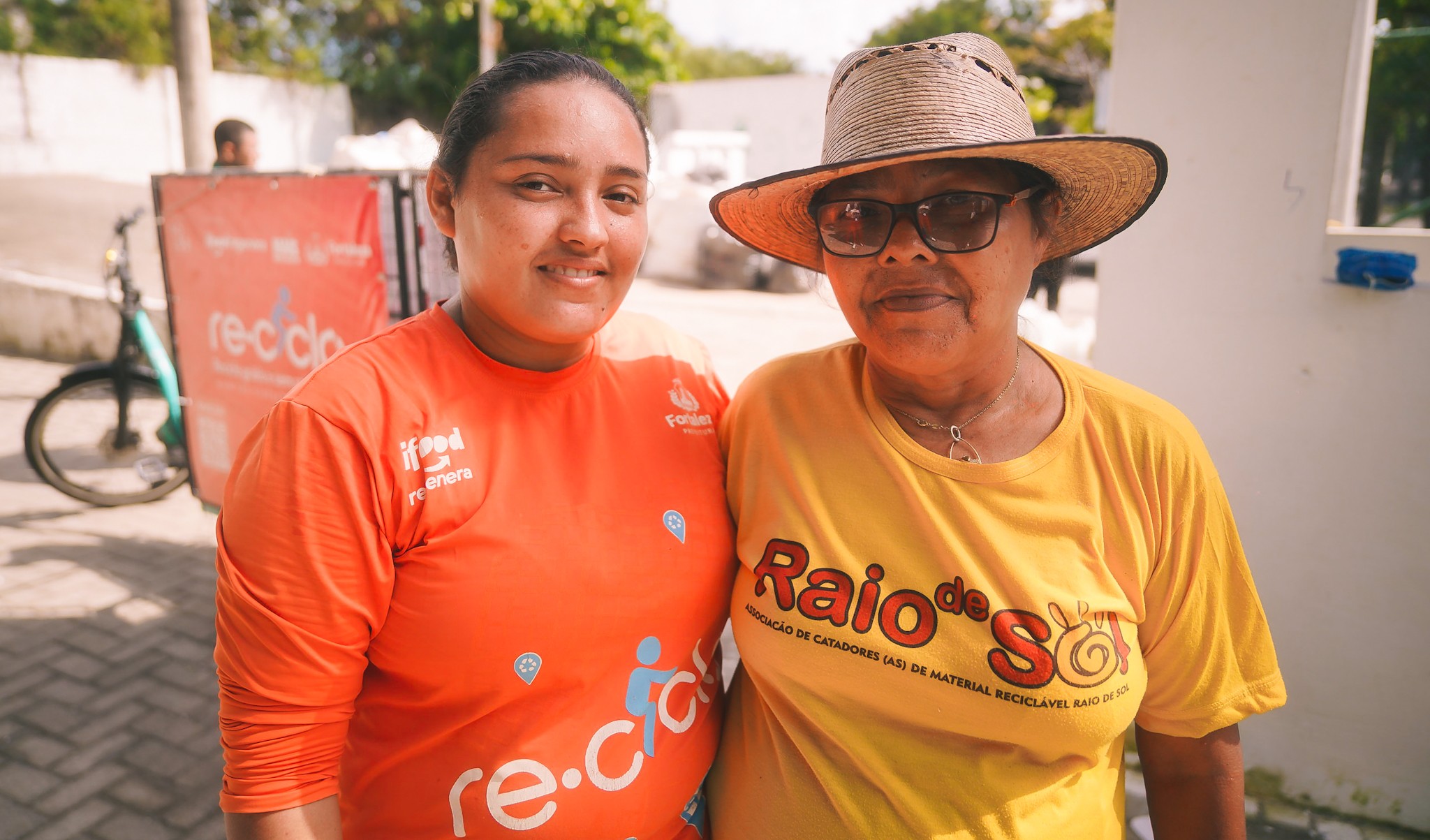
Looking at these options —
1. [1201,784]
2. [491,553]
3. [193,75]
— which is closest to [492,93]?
[491,553]

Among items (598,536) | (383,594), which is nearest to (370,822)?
(383,594)

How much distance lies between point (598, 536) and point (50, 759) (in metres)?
2.94

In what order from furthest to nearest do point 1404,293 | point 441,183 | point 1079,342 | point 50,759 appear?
point 1079,342
point 50,759
point 1404,293
point 441,183

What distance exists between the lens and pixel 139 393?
209 inches

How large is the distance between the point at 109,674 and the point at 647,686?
3284mm

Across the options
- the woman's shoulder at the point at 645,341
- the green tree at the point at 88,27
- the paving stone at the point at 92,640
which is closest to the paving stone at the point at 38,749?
the paving stone at the point at 92,640

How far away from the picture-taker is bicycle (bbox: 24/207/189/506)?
5117 mm

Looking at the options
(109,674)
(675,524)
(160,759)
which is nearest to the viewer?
(675,524)

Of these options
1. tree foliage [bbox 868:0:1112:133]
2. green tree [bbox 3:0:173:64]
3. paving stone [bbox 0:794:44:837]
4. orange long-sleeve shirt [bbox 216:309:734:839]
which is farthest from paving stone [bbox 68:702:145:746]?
green tree [bbox 3:0:173:64]

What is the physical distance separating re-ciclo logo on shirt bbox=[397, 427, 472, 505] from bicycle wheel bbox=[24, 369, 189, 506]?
4433mm

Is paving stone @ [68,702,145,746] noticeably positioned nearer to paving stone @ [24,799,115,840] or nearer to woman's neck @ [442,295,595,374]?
paving stone @ [24,799,115,840]

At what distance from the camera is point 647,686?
1.56 metres

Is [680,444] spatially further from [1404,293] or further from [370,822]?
[1404,293]

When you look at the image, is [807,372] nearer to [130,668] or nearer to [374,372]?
[374,372]
